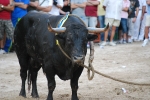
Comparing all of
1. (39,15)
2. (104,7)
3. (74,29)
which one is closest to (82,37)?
(74,29)

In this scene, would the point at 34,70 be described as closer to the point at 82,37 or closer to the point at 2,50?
the point at 82,37

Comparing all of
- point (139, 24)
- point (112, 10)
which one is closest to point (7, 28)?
point (112, 10)

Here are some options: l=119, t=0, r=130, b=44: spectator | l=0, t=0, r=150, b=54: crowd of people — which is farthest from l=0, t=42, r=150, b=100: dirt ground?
l=119, t=0, r=130, b=44: spectator

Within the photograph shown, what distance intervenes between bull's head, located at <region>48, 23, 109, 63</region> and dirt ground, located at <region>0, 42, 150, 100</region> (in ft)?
5.52

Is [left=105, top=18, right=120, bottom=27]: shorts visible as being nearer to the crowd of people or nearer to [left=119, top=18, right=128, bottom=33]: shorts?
the crowd of people

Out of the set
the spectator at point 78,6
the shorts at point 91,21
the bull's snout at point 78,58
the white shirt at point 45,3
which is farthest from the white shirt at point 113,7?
the bull's snout at point 78,58

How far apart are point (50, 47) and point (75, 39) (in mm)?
752

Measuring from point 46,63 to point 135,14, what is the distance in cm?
1077

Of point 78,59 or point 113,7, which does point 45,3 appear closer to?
point 113,7

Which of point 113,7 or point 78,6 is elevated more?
point 78,6

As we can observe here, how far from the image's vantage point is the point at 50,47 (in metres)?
6.57

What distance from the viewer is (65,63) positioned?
638cm

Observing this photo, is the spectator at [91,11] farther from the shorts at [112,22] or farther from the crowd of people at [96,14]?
the shorts at [112,22]

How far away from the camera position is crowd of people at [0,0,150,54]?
479 inches
